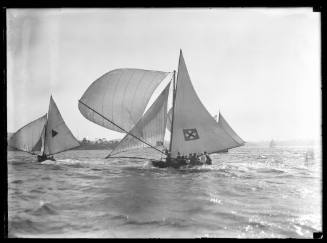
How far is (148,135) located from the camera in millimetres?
15406

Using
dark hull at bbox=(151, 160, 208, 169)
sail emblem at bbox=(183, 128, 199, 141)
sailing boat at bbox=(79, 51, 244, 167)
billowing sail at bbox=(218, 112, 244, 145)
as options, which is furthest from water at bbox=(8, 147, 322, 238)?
dark hull at bbox=(151, 160, 208, 169)

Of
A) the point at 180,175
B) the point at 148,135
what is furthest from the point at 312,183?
the point at 148,135

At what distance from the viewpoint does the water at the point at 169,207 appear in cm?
783

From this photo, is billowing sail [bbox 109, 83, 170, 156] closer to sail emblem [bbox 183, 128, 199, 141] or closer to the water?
sail emblem [bbox 183, 128, 199, 141]

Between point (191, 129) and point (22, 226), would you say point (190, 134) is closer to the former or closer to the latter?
point (191, 129)

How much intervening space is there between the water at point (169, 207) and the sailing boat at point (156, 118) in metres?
3.28

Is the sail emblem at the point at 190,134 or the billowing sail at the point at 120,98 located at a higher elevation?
the billowing sail at the point at 120,98

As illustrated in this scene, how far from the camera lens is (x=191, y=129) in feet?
48.4

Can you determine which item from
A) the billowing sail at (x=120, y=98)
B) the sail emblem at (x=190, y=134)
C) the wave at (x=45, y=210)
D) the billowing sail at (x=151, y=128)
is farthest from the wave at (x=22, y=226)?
the sail emblem at (x=190, y=134)

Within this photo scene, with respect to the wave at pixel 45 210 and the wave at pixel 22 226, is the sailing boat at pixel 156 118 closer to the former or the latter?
the wave at pixel 45 210

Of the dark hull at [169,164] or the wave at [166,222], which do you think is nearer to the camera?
the wave at [166,222]

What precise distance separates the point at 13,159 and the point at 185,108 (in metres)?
7.93

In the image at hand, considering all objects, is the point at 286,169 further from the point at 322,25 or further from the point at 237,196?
the point at 322,25

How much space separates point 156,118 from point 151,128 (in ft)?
1.85
